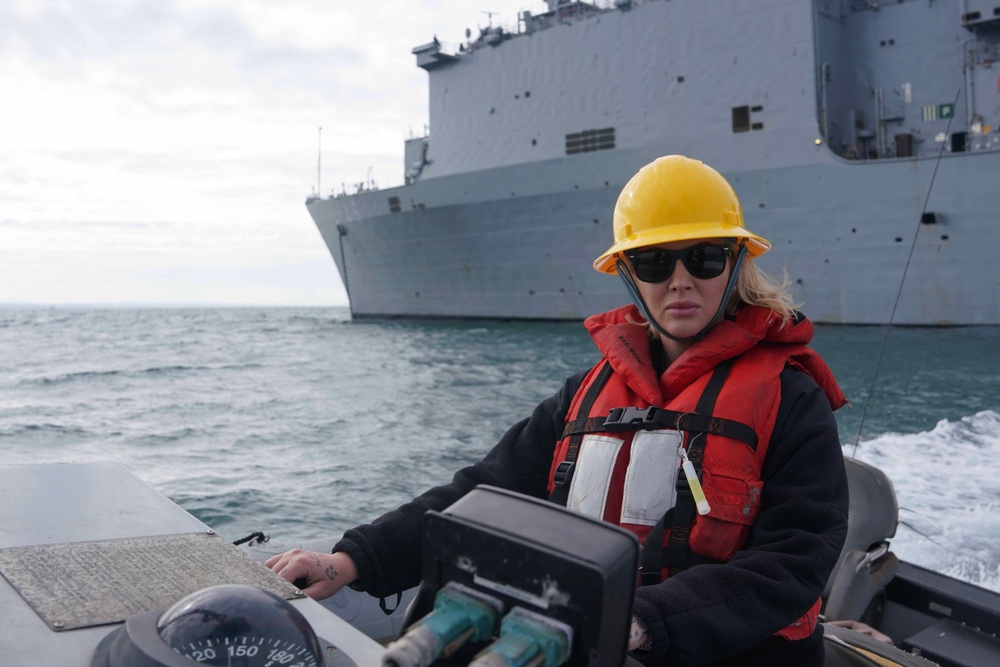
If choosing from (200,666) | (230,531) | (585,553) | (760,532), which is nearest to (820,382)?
(760,532)

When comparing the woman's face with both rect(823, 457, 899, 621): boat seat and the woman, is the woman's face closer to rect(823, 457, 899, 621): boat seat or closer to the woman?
the woman

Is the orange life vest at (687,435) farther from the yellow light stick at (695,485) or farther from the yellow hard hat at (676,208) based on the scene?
the yellow hard hat at (676,208)

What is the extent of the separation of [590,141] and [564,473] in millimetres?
20955

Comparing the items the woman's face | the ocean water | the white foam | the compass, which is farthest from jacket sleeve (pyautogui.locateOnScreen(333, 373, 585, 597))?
the white foam

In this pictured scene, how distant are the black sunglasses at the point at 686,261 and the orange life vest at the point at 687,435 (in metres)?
0.13

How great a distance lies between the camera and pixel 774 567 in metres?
1.56

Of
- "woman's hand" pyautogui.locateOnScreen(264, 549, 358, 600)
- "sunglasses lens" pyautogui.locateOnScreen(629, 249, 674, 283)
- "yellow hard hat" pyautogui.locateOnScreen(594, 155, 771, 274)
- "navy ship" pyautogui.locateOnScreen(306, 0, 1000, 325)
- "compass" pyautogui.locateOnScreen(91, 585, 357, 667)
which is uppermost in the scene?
"navy ship" pyautogui.locateOnScreen(306, 0, 1000, 325)

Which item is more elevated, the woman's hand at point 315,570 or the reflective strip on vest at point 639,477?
the reflective strip on vest at point 639,477

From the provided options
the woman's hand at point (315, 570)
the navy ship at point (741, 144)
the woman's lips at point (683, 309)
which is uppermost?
the navy ship at point (741, 144)

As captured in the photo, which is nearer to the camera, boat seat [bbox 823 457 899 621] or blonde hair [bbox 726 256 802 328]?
blonde hair [bbox 726 256 802 328]

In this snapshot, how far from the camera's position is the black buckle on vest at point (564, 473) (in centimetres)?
193

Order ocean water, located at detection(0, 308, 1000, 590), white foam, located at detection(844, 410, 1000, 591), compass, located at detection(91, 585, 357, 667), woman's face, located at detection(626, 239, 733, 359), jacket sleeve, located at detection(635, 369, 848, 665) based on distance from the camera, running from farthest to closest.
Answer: ocean water, located at detection(0, 308, 1000, 590)
white foam, located at detection(844, 410, 1000, 591)
woman's face, located at detection(626, 239, 733, 359)
jacket sleeve, located at detection(635, 369, 848, 665)
compass, located at detection(91, 585, 357, 667)

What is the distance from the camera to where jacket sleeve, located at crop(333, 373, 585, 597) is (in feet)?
6.02

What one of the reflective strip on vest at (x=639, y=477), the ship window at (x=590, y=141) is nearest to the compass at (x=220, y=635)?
the reflective strip on vest at (x=639, y=477)
